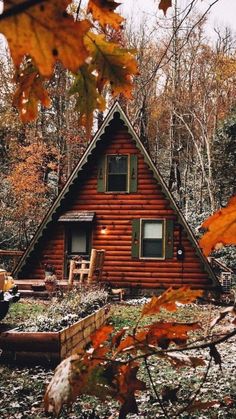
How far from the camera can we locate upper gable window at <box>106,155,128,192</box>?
55.0 ft

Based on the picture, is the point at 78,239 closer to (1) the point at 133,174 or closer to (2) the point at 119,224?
(2) the point at 119,224

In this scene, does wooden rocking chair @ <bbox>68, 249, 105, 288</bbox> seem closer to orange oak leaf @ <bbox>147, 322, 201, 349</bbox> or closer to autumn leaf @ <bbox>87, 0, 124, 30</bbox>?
orange oak leaf @ <bbox>147, 322, 201, 349</bbox>

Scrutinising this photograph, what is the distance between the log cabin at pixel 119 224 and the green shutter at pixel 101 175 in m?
0.03

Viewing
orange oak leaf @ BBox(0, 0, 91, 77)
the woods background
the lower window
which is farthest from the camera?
the woods background

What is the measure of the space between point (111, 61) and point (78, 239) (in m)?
15.7

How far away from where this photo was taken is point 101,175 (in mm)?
16734

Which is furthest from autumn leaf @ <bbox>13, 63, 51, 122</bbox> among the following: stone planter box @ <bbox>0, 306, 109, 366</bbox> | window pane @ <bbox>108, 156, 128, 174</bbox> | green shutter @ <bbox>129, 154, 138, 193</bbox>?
window pane @ <bbox>108, 156, 128, 174</bbox>

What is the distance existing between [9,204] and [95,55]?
2769 cm

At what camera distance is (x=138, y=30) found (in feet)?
119

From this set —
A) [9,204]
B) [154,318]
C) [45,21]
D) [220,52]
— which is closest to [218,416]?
[45,21]

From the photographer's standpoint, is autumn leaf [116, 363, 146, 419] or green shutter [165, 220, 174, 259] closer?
autumn leaf [116, 363, 146, 419]

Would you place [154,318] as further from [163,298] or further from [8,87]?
[8,87]

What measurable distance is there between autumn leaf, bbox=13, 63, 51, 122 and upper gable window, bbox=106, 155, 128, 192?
15076 millimetres

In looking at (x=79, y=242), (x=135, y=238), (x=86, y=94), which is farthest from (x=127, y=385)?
(x=79, y=242)
